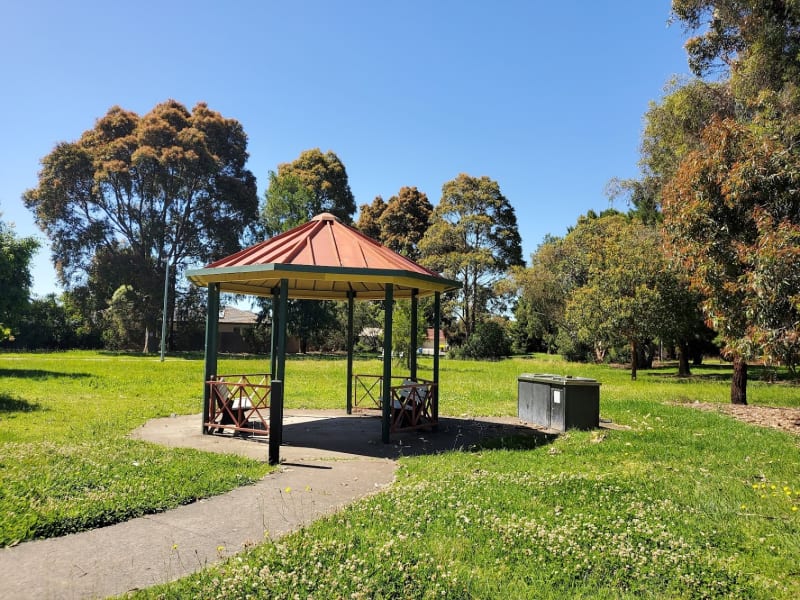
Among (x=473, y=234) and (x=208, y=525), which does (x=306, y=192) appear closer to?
(x=473, y=234)

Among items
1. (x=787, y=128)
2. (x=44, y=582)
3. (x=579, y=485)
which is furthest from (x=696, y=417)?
(x=44, y=582)

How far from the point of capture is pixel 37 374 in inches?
795

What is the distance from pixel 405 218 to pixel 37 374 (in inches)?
1435

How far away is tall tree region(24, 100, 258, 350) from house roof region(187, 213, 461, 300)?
3253 cm

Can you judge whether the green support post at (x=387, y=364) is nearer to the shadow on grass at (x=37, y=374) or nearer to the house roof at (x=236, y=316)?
the shadow on grass at (x=37, y=374)

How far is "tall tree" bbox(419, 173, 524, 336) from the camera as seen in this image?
4384 cm

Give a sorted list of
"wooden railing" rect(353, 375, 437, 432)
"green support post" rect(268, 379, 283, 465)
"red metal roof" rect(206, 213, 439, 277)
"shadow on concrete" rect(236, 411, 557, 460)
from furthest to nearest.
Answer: "wooden railing" rect(353, 375, 437, 432)
"red metal roof" rect(206, 213, 439, 277)
"shadow on concrete" rect(236, 411, 557, 460)
"green support post" rect(268, 379, 283, 465)

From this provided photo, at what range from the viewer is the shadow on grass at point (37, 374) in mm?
19272

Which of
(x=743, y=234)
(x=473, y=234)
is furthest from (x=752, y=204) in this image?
(x=473, y=234)

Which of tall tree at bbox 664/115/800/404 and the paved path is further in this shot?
tall tree at bbox 664/115/800/404

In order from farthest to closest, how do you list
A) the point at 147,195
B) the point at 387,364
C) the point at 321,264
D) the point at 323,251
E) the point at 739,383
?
the point at 147,195
the point at 739,383
the point at 323,251
the point at 387,364
the point at 321,264

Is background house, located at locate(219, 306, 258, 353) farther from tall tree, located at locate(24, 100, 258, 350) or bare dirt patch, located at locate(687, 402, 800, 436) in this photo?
bare dirt patch, located at locate(687, 402, 800, 436)

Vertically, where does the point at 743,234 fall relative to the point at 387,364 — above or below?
above

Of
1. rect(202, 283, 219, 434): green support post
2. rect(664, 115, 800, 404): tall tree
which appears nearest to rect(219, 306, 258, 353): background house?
rect(202, 283, 219, 434): green support post
